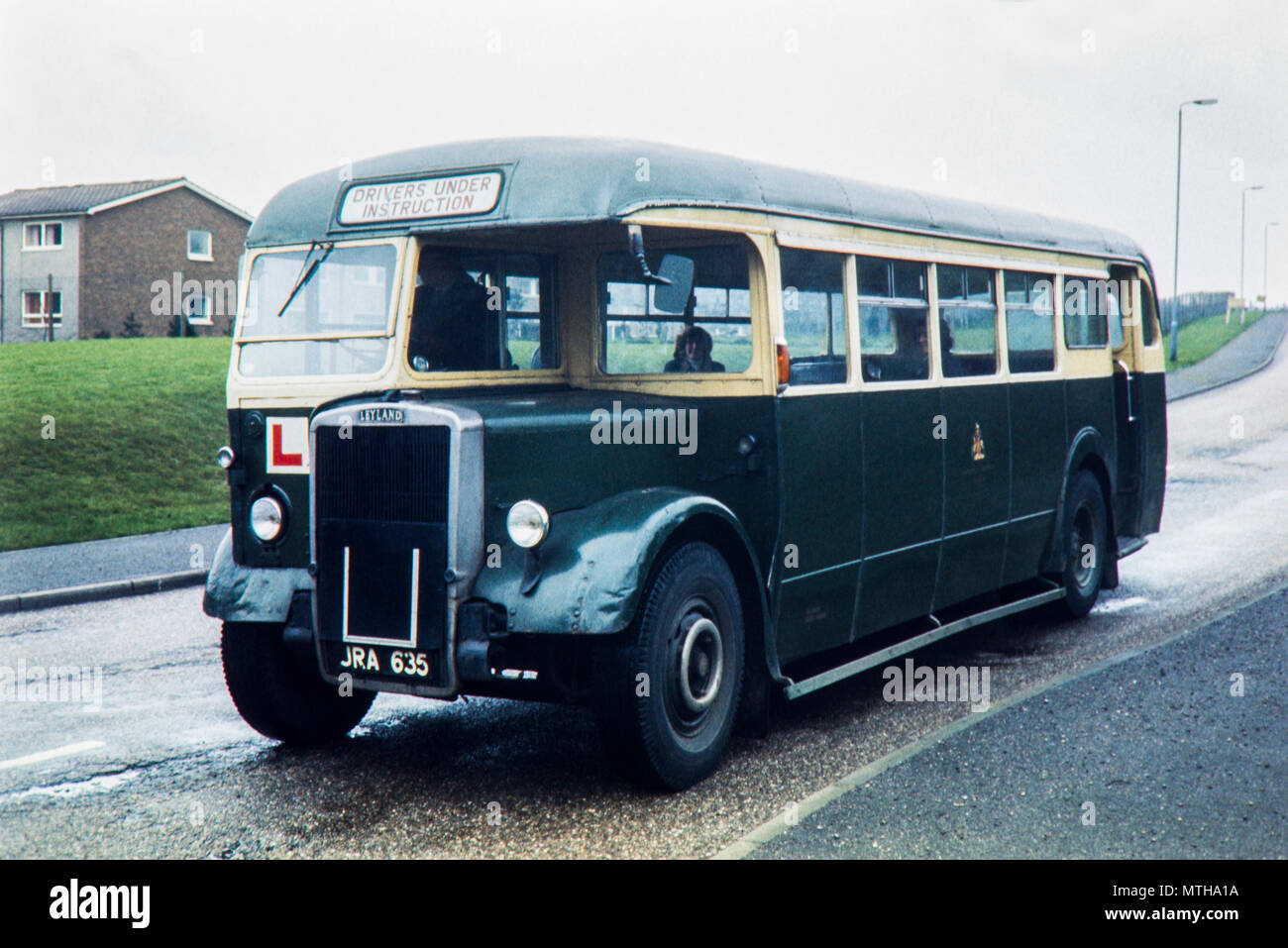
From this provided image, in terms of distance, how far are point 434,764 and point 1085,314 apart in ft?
20.2

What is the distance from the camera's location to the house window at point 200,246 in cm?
5191

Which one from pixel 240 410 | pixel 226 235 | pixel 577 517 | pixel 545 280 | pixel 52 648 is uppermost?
pixel 226 235

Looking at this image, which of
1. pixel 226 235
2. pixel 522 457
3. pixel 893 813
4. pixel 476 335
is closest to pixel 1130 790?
pixel 893 813

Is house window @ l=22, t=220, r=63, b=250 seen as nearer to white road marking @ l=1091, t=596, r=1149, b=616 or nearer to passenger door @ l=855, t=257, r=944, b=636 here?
white road marking @ l=1091, t=596, r=1149, b=616

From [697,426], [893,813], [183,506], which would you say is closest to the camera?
[893,813]

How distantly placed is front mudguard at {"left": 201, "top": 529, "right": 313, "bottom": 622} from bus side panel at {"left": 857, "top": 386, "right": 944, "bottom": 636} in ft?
9.56

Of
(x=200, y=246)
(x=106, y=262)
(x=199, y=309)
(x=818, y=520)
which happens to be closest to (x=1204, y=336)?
(x=199, y=309)

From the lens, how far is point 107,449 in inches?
751

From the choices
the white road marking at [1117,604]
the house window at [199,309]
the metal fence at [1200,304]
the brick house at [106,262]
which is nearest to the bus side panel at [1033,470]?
the white road marking at [1117,604]

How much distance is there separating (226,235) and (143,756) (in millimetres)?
51081

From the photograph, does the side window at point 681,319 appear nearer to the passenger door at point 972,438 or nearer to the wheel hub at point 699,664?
the wheel hub at point 699,664

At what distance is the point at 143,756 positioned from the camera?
619cm

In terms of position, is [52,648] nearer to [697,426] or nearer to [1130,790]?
[697,426]
